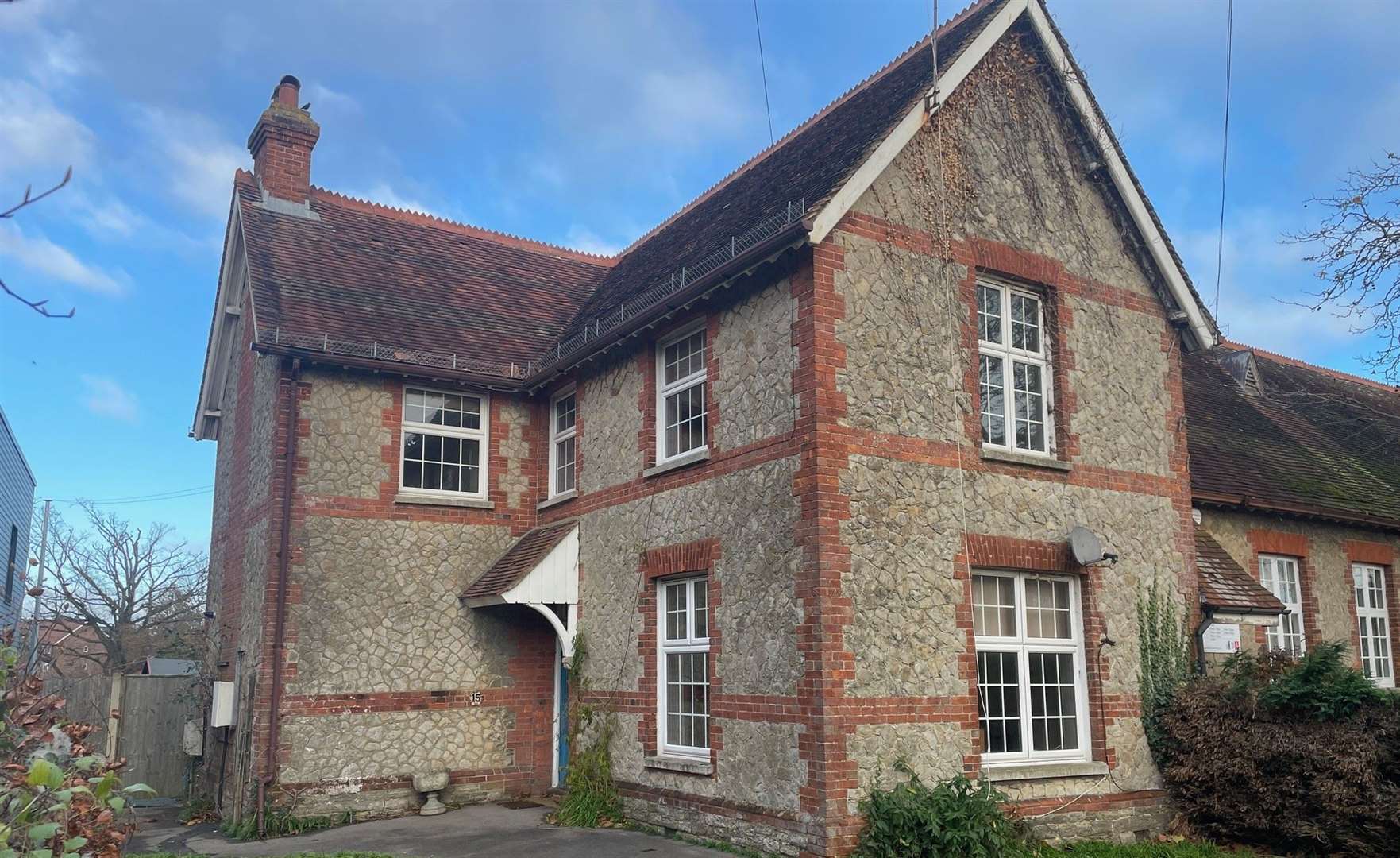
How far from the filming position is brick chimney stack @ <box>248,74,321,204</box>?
17.7 meters

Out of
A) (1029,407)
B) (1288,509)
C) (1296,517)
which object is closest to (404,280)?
(1029,407)

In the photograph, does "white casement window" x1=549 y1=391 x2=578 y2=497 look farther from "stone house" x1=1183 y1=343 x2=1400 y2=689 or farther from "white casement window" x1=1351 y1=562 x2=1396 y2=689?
"white casement window" x1=1351 y1=562 x2=1396 y2=689

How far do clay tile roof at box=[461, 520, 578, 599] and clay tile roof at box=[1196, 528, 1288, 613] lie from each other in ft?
25.4

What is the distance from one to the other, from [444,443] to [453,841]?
217 inches

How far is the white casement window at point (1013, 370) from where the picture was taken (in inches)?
472

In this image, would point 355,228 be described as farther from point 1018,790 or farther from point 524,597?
point 1018,790

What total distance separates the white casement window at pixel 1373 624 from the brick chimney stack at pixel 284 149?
17339 mm

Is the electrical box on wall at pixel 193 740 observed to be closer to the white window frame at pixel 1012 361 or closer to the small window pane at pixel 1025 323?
the white window frame at pixel 1012 361

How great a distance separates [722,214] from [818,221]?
5071 millimetres

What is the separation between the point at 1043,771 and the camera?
1112 centimetres

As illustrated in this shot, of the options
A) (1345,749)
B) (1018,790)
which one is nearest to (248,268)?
(1018,790)

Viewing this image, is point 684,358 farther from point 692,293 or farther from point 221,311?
point 221,311

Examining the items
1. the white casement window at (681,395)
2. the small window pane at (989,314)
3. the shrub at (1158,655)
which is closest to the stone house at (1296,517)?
the shrub at (1158,655)

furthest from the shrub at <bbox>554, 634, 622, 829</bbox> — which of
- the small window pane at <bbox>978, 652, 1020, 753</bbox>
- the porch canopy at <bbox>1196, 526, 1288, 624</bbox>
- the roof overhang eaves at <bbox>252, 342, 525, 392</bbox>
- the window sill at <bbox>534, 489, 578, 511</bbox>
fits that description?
the porch canopy at <bbox>1196, 526, 1288, 624</bbox>
